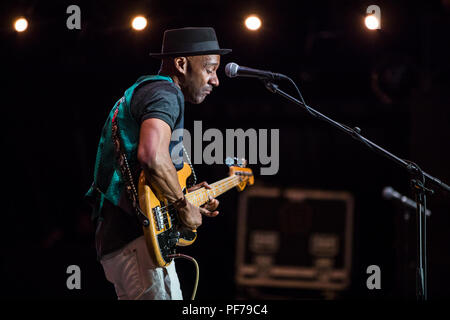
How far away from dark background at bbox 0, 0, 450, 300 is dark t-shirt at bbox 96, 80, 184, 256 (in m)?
2.93

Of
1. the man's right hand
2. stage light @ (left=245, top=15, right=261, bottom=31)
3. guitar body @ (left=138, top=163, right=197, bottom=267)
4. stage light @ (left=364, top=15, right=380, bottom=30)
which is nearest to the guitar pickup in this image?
guitar body @ (left=138, top=163, right=197, bottom=267)

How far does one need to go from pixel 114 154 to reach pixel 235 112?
4.56 metres

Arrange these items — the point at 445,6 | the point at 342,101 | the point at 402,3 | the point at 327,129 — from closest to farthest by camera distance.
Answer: the point at 445,6
the point at 402,3
the point at 342,101
the point at 327,129

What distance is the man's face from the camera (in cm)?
279

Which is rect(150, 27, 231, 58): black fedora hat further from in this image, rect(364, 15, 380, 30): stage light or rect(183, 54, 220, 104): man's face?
rect(364, 15, 380, 30): stage light

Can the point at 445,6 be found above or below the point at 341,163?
above


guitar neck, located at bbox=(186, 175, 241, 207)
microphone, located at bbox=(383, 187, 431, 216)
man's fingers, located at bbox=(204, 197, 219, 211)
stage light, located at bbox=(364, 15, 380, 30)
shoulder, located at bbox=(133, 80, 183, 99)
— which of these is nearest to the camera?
shoulder, located at bbox=(133, 80, 183, 99)

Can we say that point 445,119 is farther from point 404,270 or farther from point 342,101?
point 404,270

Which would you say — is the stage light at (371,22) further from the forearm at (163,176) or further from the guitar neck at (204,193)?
the forearm at (163,176)

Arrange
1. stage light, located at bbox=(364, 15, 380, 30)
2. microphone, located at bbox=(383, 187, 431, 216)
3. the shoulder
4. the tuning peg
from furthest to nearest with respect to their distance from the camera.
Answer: stage light, located at bbox=(364, 15, 380, 30), microphone, located at bbox=(383, 187, 431, 216), the tuning peg, the shoulder

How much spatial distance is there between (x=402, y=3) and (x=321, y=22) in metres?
0.88
